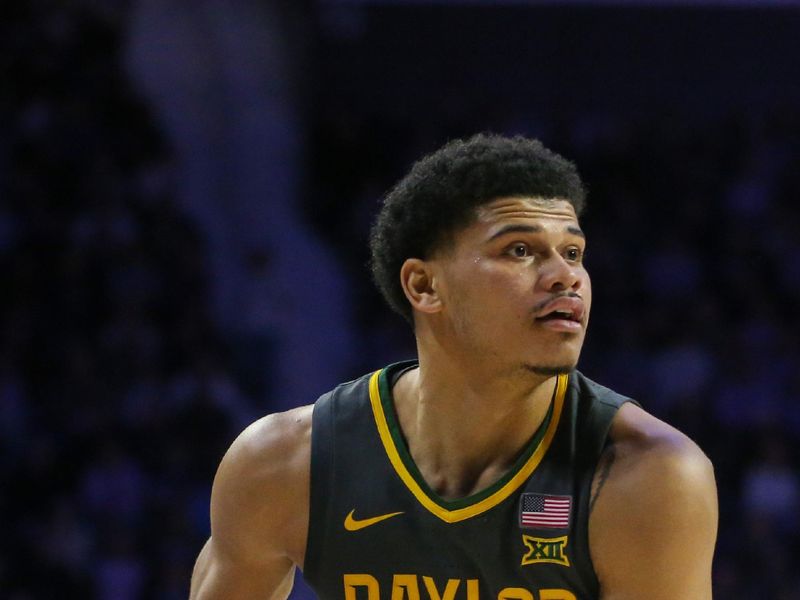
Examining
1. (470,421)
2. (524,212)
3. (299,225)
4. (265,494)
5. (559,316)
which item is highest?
(299,225)

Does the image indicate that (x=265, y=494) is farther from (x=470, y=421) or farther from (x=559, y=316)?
(x=559, y=316)

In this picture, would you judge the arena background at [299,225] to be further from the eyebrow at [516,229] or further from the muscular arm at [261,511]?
the eyebrow at [516,229]

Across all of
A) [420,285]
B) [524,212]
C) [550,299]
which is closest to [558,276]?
[550,299]

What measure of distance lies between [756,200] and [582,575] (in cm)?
654

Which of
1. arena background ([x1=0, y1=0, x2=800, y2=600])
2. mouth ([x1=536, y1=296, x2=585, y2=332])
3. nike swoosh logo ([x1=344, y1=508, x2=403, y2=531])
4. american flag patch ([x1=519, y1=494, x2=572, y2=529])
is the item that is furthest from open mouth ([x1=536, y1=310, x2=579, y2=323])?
arena background ([x1=0, y1=0, x2=800, y2=600])

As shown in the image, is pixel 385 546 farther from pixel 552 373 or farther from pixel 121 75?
pixel 121 75

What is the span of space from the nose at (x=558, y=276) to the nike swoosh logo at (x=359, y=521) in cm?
61

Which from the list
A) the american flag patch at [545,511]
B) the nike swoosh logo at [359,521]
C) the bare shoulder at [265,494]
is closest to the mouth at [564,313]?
the american flag patch at [545,511]

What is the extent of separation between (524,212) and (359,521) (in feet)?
2.54

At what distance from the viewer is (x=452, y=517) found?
299 centimetres

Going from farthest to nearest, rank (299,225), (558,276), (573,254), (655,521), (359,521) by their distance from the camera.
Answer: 1. (299,225)
2. (359,521)
3. (573,254)
4. (558,276)
5. (655,521)

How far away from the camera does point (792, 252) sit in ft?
28.1

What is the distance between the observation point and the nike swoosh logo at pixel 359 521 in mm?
3062

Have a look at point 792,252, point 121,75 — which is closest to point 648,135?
point 792,252
